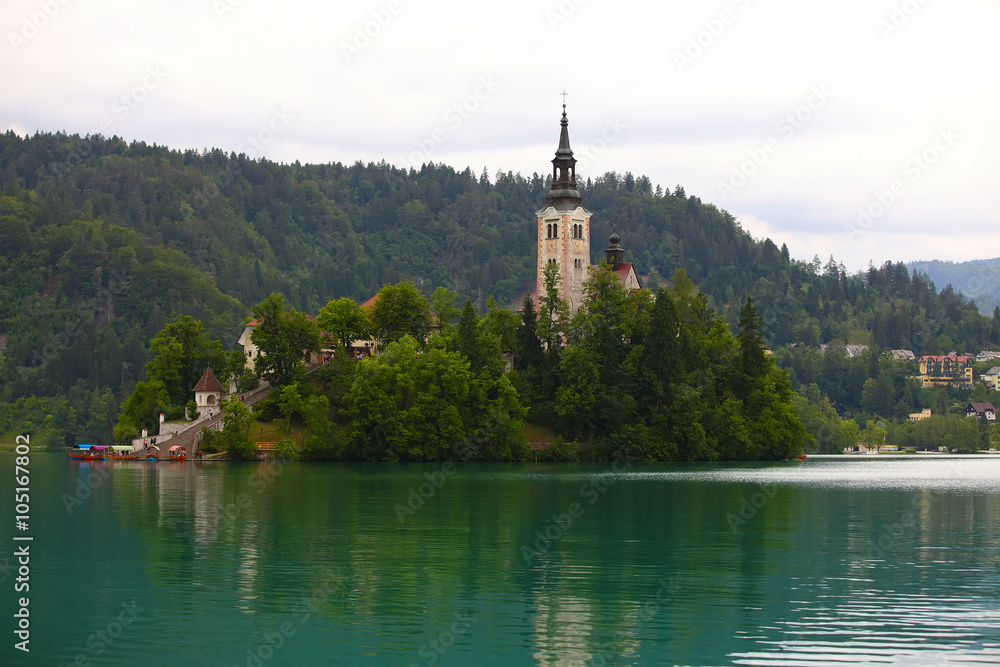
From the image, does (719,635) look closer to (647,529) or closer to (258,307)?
(647,529)

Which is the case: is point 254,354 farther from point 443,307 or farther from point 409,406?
point 409,406

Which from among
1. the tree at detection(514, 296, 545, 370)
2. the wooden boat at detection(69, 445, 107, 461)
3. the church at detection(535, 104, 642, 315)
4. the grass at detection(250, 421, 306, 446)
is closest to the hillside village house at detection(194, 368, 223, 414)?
the grass at detection(250, 421, 306, 446)

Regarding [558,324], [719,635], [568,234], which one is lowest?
[719,635]

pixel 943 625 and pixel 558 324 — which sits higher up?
pixel 558 324

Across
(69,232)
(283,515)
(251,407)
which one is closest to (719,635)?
(283,515)

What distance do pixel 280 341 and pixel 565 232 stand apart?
3594 cm

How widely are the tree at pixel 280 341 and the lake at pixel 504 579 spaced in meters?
41.4

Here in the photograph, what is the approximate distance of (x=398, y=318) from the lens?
106 meters

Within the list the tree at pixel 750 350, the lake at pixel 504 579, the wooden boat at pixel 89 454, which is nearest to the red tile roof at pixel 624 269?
the tree at pixel 750 350

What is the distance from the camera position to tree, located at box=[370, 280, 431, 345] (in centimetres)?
10581

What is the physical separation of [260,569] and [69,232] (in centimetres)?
17265

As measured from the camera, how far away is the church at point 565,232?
119188 millimetres

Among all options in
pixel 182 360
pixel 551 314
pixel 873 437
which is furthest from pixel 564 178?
pixel 873 437

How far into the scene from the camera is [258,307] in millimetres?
96688
